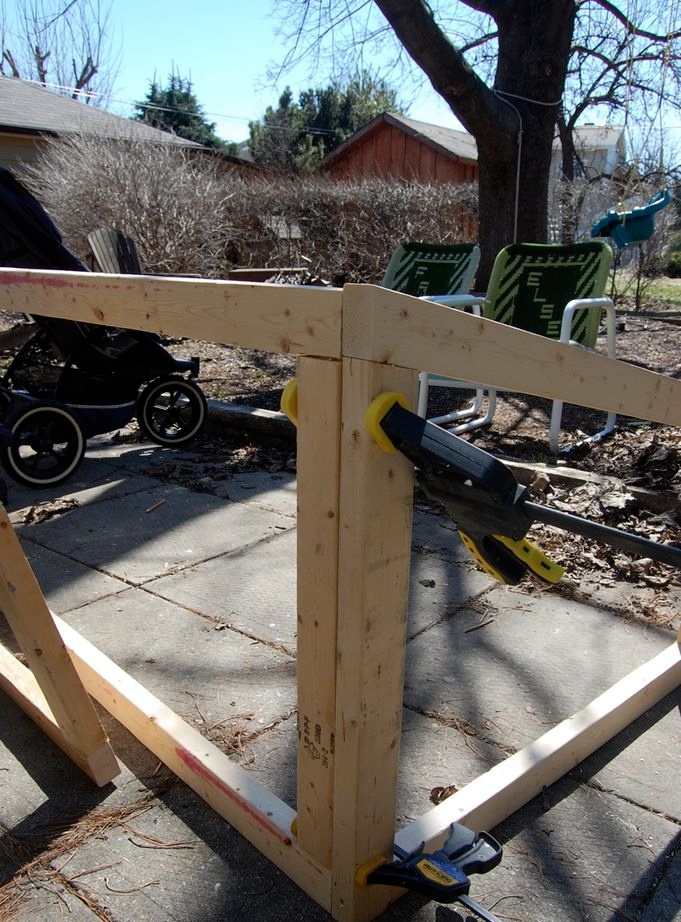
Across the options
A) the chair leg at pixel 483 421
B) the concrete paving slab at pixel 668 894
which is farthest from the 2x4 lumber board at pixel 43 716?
the chair leg at pixel 483 421

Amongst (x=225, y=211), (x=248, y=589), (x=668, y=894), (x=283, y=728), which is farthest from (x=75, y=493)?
(x=225, y=211)

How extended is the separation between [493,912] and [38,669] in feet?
3.94

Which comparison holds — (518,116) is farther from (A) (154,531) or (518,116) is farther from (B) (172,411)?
(A) (154,531)

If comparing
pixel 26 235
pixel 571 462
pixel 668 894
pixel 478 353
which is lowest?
pixel 668 894

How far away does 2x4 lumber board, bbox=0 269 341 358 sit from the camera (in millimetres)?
1213

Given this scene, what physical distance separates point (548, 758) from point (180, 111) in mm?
45036

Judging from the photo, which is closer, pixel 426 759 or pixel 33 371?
pixel 426 759

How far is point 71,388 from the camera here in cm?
460

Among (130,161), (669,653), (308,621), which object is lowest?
(669,653)

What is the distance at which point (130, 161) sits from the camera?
10.6 meters

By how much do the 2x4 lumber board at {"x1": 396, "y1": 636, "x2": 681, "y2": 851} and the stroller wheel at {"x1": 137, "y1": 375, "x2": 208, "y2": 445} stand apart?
3.55m

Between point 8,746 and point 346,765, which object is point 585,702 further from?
point 8,746

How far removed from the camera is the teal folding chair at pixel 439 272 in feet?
18.0

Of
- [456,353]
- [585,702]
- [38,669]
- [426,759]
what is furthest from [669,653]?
[38,669]
